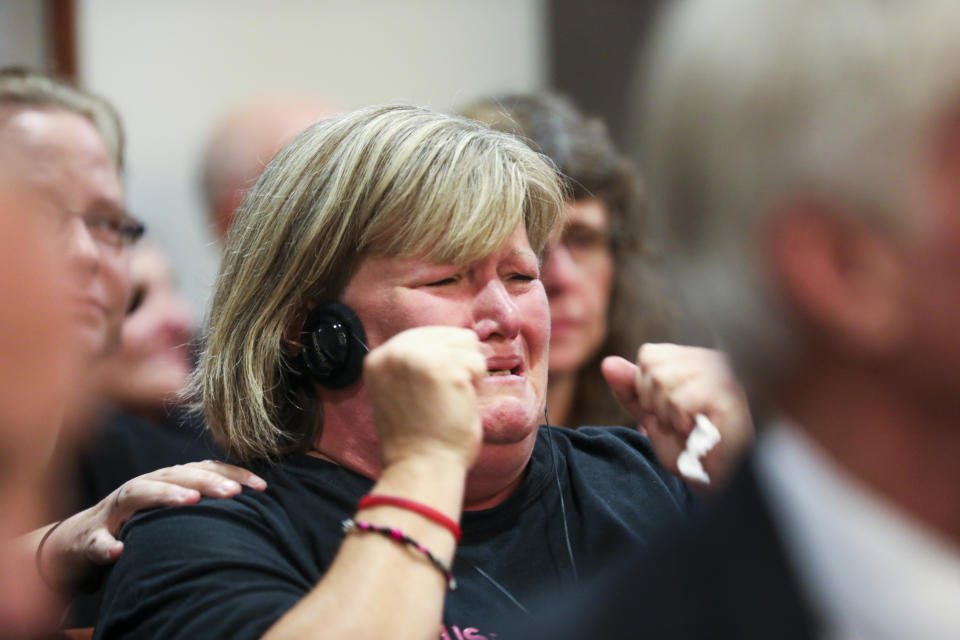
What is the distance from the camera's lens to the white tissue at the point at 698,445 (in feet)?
4.09

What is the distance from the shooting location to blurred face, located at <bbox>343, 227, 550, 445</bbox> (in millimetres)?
1352

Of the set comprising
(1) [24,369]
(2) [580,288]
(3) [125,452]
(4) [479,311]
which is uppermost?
(1) [24,369]

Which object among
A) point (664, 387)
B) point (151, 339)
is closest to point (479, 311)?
point (664, 387)

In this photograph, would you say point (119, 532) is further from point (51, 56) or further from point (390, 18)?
point (390, 18)

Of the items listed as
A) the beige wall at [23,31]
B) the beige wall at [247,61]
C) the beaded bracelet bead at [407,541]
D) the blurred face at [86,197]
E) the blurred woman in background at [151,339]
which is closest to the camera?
the beaded bracelet bead at [407,541]

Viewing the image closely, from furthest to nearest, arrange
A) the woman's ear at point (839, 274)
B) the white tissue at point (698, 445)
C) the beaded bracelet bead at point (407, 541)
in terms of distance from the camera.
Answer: the white tissue at point (698, 445) < the beaded bracelet bead at point (407, 541) < the woman's ear at point (839, 274)

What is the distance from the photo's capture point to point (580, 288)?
2.48 m

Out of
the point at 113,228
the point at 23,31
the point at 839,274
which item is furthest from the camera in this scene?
the point at 23,31

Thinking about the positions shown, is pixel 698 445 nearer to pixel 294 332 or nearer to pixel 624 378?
pixel 624 378

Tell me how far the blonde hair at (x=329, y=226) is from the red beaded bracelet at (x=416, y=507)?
33cm

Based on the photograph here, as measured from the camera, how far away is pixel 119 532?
1.35 metres

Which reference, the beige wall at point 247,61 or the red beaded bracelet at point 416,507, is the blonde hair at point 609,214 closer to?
the beige wall at point 247,61

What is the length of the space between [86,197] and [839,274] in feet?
5.28

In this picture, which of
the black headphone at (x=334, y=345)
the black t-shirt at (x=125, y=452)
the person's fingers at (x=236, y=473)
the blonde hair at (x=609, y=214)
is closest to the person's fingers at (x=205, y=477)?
the person's fingers at (x=236, y=473)
